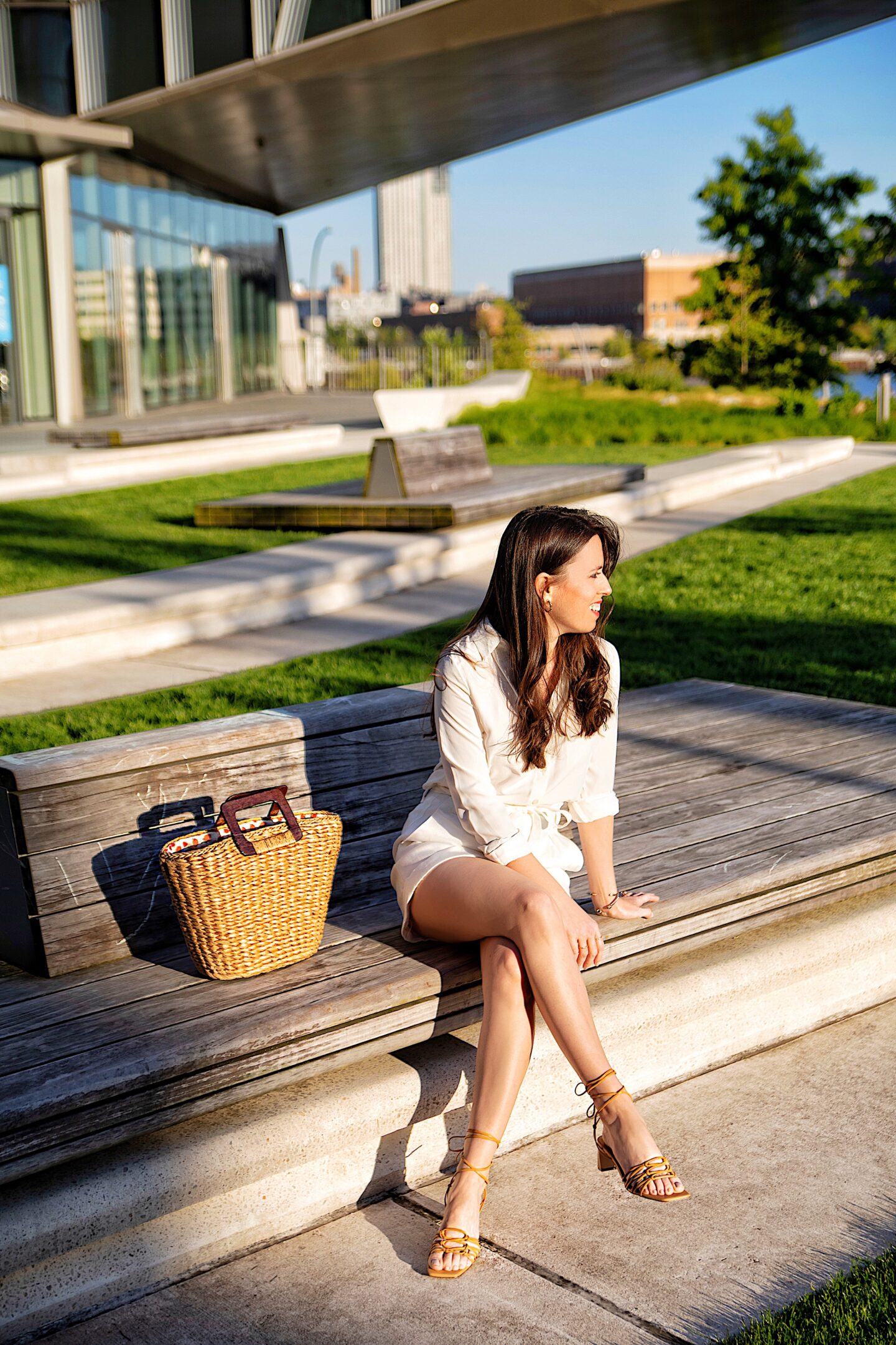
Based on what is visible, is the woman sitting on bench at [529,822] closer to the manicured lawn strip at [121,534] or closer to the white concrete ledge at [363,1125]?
the white concrete ledge at [363,1125]

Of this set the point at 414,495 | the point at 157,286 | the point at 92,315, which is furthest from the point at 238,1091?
the point at 157,286

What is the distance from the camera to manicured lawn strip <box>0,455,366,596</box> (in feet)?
33.8

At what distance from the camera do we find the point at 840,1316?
8.55 ft

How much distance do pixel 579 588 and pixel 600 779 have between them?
0.53 meters

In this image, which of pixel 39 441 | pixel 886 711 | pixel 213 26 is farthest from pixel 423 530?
pixel 213 26

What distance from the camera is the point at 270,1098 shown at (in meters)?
3.05

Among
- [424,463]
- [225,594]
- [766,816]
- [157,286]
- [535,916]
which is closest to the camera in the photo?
[535,916]

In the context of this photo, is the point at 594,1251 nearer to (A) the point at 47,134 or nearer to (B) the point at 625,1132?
(B) the point at 625,1132

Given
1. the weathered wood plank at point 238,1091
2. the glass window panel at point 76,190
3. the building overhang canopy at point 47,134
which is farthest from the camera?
the glass window panel at point 76,190

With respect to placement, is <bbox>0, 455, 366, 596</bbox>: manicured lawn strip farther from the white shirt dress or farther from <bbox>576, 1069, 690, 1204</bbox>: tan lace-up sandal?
<bbox>576, 1069, 690, 1204</bbox>: tan lace-up sandal

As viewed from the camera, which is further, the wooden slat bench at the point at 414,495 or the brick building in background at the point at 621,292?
the brick building in background at the point at 621,292

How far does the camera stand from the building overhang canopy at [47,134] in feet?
71.2

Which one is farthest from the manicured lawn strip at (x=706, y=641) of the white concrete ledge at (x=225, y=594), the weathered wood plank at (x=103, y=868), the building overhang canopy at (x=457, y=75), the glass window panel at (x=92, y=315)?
the glass window panel at (x=92, y=315)

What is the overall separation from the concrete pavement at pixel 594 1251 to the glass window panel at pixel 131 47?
24328 millimetres
